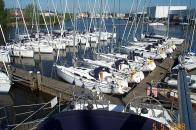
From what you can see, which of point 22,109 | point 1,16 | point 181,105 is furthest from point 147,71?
point 1,16

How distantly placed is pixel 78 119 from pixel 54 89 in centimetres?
1832

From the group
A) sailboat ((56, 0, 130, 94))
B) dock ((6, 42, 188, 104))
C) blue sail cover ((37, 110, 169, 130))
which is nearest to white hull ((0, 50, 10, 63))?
dock ((6, 42, 188, 104))

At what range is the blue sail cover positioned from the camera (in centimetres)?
834

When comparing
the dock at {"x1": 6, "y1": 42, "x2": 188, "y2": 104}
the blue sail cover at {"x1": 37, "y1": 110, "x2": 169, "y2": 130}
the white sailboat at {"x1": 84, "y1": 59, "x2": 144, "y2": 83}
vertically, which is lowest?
the dock at {"x1": 6, "y1": 42, "x2": 188, "y2": 104}

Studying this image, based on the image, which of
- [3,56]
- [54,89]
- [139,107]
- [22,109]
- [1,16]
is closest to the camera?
[139,107]

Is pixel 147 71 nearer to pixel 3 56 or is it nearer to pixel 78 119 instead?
pixel 3 56

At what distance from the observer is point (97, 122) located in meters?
8.64

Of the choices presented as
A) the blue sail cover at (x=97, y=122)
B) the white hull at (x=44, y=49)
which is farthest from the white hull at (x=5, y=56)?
the blue sail cover at (x=97, y=122)

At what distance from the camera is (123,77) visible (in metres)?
29.2

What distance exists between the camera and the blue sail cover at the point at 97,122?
8.34 m

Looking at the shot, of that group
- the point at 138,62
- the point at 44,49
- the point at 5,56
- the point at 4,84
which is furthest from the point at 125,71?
the point at 44,49

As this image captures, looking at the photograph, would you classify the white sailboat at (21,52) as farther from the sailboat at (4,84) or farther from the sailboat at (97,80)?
the sailboat at (4,84)

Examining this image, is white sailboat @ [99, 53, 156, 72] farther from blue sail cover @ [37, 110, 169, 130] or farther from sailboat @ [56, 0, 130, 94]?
blue sail cover @ [37, 110, 169, 130]

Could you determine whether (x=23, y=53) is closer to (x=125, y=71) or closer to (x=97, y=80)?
(x=125, y=71)
